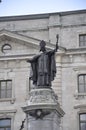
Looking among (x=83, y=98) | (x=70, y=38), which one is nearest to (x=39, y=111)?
(x=83, y=98)

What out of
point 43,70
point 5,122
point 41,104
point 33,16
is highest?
point 33,16

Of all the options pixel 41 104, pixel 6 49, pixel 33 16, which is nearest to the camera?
pixel 41 104

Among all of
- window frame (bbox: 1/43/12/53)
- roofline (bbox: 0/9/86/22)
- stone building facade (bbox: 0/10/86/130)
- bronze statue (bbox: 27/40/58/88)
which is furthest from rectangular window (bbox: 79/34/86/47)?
bronze statue (bbox: 27/40/58/88)

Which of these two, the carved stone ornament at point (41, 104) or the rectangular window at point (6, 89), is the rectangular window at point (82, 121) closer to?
the rectangular window at point (6, 89)

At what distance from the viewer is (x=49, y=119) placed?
15977mm

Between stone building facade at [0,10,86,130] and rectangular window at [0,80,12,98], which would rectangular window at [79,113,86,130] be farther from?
rectangular window at [0,80,12,98]

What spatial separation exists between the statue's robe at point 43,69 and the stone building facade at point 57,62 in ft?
61.8

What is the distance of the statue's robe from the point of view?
1656 centimetres

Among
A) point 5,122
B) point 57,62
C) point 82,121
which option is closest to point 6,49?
point 57,62

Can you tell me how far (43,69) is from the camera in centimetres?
1661

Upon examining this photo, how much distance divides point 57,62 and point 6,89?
4.16 meters

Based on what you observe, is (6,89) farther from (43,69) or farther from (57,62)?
(43,69)

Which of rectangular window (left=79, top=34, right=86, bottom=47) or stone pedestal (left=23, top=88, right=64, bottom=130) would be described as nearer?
stone pedestal (left=23, top=88, right=64, bottom=130)

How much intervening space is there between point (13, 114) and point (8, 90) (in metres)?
1.88
